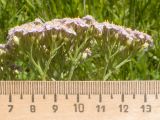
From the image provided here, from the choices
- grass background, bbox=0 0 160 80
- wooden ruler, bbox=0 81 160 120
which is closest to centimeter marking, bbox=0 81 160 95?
wooden ruler, bbox=0 81 160 120

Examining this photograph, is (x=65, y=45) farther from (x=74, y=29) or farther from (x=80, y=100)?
(x=80, y=100)

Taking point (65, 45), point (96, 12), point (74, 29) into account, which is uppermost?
point (96, 12)

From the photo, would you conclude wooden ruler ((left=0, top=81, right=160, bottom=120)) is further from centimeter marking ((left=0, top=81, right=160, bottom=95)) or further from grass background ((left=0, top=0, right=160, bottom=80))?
grass background ((left=0, top=0, right=160, bottom=80))

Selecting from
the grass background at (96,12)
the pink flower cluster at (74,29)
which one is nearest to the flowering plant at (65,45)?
the pink flower cluster at (74,29)

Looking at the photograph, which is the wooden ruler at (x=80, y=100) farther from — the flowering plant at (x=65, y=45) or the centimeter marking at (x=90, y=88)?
the flowering plant at (x=65, y=45)

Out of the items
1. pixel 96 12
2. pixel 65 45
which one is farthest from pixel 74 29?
pixel 96 12

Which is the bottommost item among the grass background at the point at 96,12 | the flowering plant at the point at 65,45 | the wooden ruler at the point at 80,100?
the wooden ruler at the point at 80,100

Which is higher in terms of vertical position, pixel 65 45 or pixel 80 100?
pixel 65 45

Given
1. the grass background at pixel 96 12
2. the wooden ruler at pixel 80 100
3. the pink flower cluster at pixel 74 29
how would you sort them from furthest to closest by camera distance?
the grass background at pixel 96 12, the pink flower cluster at pixel 74 29, the wooden ruler at pixel 80 100

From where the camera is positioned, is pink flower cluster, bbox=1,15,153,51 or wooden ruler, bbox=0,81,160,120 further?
pink flower cluster, bbox=1,15,153,51
